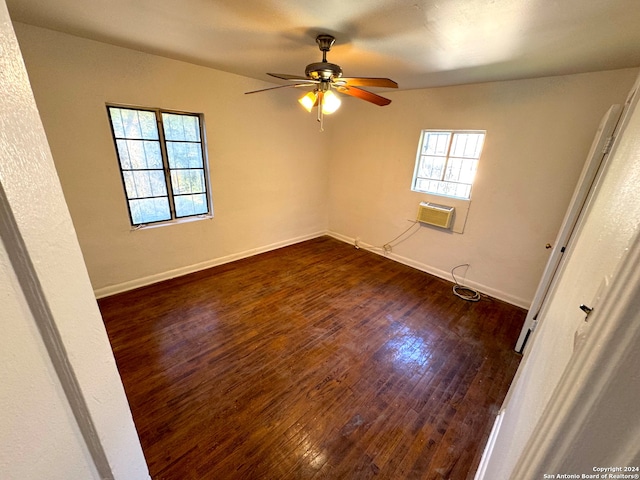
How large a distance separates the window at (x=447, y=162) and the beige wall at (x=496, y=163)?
0.10 meters

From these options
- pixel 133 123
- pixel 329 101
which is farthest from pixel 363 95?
pixel 133 123

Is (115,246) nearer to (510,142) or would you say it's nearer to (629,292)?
(629,292)

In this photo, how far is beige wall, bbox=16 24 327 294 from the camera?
226cm

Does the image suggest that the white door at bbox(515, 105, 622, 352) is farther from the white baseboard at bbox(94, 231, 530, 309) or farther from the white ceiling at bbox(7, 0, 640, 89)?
the white baseboard at bbox(94, 231, 530, 309)

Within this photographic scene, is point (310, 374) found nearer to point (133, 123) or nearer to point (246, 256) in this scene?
point (246, 256)

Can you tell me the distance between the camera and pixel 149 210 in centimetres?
300

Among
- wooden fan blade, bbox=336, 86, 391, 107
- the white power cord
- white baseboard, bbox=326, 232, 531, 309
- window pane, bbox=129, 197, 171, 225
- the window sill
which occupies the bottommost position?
the white power cord

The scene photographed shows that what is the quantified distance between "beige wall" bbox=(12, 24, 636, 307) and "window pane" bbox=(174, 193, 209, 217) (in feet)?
0.53

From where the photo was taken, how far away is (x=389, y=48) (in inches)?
79.7

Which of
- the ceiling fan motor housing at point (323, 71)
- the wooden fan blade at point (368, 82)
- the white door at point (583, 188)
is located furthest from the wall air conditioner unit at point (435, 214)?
the ceiling fan motor housing at point (323, 71)

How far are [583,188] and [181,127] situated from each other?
12.7ft

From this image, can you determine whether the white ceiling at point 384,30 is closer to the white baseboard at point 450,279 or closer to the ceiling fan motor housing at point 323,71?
the ceiling fan motor housing at point 323,71

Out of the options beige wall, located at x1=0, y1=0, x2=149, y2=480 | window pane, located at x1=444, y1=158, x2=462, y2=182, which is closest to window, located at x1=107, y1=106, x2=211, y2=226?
beige wall, located at x1=0, y1=0, x2=149, y2=480

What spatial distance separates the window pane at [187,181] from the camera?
3094 mm
